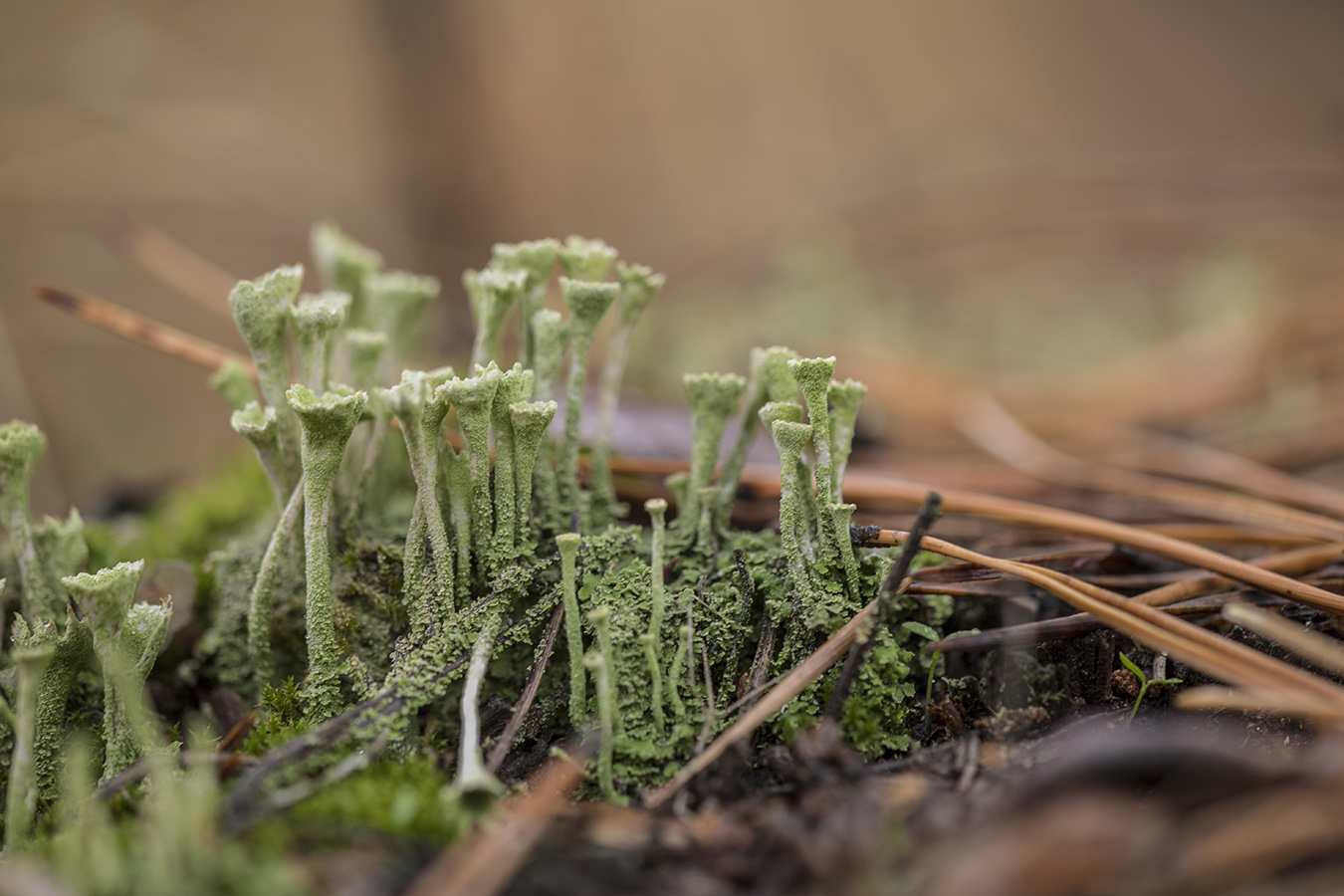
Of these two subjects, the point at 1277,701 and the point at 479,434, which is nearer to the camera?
the point at 1277,701

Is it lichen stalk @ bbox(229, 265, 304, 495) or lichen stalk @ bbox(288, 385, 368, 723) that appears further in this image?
lichen stalk @ bbox(229, 265, 304, 495)

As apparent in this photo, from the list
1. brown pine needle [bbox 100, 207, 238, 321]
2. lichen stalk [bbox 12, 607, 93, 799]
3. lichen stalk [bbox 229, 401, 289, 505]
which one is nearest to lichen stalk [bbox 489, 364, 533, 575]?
lichen stalk [bbox 229, 401, 289, 505]

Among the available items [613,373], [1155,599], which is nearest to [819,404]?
[613,373]

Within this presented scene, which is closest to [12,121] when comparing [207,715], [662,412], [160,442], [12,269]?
[12,269]

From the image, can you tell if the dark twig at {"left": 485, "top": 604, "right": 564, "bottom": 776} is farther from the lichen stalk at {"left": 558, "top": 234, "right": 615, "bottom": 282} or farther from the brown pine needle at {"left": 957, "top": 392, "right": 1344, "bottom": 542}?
the brown pine needle at {"left": 957, "top": 392, "right": 1344, "bottom": 542}

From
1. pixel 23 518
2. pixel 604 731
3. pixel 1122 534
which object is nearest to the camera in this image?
pixel 604 731

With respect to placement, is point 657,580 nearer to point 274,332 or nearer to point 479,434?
point 479,434

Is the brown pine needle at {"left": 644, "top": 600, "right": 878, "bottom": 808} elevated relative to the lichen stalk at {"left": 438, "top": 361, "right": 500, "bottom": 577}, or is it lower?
lower

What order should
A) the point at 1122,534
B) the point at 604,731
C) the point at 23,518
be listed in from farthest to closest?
the point at 1122,534, the point at 23,518, the point at 604,731
